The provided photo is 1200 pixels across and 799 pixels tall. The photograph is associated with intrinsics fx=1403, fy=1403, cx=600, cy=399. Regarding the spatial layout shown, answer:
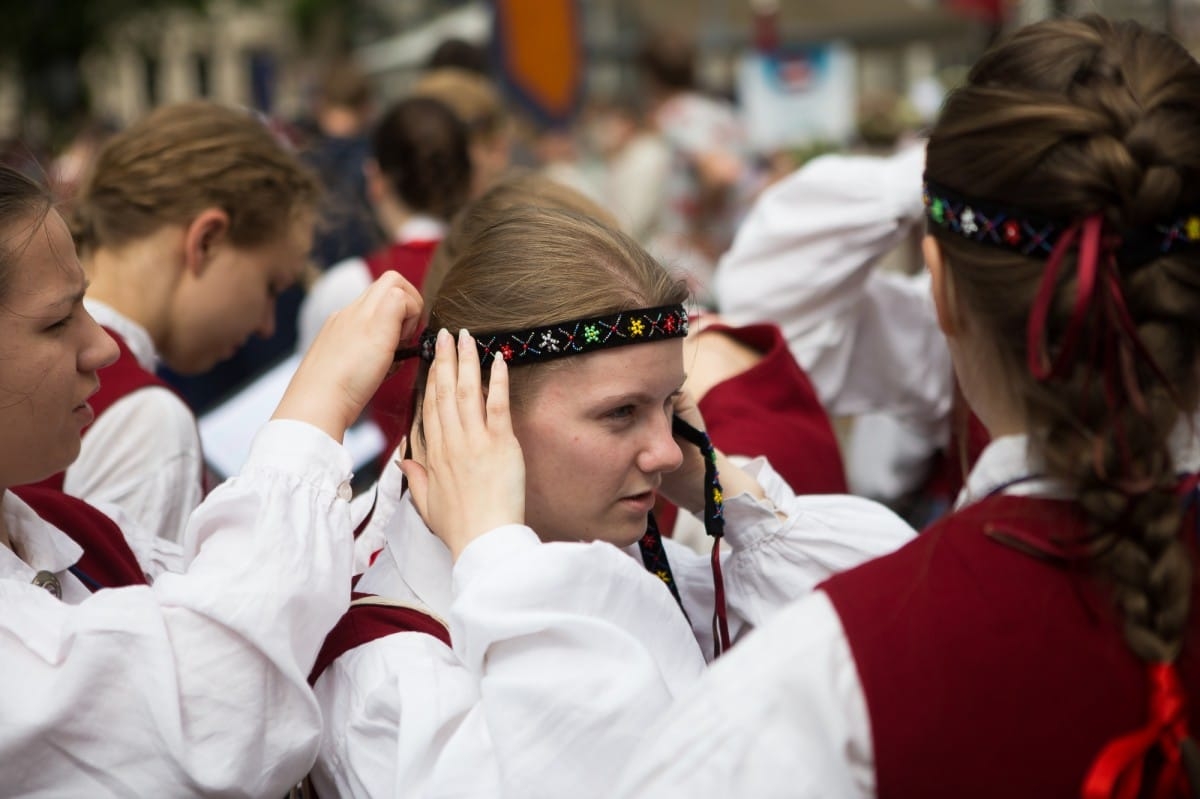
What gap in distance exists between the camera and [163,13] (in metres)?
21.8

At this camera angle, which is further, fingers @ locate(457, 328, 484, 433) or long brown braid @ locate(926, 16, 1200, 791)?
fingers @ locate(457, 328, 484, 433)

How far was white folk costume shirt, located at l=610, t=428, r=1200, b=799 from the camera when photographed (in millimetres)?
1230

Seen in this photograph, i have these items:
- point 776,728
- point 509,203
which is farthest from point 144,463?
point 776,728

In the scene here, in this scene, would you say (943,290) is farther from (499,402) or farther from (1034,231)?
(499,402)

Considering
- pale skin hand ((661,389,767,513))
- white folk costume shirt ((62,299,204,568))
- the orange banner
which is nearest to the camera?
pale skin hand ((661,389,767,513))

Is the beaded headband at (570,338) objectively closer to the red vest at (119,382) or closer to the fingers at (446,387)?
the fingers at (446,387)

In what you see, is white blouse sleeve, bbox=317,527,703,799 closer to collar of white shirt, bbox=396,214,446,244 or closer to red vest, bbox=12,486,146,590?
red vest, bbox=12,486,146,590

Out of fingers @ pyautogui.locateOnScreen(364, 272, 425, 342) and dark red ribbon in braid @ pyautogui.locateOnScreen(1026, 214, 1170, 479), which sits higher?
dark red ribbon in braid @ pyautogui.locateOnScreen(1026, 214, 1170, 479)

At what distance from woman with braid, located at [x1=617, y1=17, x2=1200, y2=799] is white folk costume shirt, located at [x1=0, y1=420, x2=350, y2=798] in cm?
49

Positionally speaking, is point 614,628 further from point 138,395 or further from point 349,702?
point 138,395

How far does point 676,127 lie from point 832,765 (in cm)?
611

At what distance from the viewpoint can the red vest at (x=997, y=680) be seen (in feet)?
4.01

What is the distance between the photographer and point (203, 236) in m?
2.77

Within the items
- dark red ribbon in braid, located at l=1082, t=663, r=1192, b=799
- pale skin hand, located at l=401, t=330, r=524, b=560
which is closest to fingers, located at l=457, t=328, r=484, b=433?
pale skin hand, located at l=401, t=330, r=524, b=560
